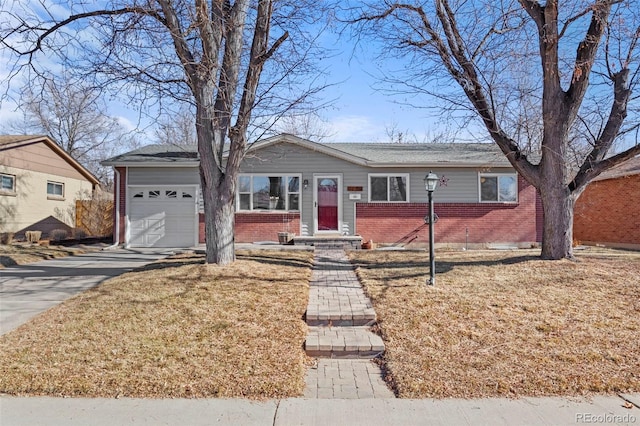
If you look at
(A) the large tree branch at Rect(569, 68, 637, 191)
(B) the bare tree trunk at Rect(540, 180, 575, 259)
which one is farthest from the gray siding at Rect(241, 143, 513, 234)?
(A) the large tree branch at Rect(569, 68, 637, 191)

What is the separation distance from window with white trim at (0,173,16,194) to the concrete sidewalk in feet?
50.5

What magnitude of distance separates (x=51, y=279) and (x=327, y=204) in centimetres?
842

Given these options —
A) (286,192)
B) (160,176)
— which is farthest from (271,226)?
(160,176)

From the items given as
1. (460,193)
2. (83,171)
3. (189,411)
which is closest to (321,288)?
(189,411)

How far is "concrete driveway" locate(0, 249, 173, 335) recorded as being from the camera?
5.84 metres

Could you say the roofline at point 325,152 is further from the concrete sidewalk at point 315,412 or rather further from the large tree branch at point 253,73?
the concrete sidewalk at point 315,412

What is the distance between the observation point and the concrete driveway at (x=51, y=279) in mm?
5844

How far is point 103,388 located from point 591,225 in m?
19.5

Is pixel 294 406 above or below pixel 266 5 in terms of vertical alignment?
below

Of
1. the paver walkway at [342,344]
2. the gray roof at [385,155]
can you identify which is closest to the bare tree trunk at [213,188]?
the paver walkway at [342,344]

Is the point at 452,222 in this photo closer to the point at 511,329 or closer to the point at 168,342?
the point at 511,329

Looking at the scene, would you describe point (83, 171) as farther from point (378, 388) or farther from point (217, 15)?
point (378, 388)

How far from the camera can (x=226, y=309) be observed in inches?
208

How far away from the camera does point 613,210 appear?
616 inches
